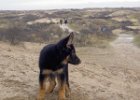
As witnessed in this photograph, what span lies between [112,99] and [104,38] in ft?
85.6

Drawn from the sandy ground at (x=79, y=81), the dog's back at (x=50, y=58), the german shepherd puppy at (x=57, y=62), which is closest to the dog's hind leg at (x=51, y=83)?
the german shepherd puppy at (x=57, y=62)

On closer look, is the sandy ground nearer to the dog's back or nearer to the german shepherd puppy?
the german shepherd puppy

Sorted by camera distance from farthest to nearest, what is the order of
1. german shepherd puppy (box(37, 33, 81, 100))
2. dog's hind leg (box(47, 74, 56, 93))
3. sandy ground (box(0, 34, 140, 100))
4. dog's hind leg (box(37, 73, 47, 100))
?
1. sandy ground (box(0, 34, 140, 100))
2. dog's hind leg (box(47, 74, 56, 93))
3. dog's hind leg (box(37, 73, 47, 100))
4. german shepherd puppy (box(37, 33, 81, 100))

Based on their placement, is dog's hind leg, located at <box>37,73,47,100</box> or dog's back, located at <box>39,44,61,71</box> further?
dog's hind leg, located at <box>37,73,47,100</box>

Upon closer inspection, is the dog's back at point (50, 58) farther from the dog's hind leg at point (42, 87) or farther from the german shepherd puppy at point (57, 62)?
the dog's hind leg at point (42, 87)

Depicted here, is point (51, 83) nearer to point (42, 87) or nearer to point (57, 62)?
point (42, 87)

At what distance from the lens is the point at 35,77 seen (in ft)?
38.7

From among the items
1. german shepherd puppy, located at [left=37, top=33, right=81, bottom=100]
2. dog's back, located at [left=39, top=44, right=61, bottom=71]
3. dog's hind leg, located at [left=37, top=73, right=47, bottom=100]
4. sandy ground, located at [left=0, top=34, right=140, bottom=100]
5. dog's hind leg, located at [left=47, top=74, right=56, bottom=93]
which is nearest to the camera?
german shepherd puppy, located at [left=37, top=33, right=81, bottom=100]

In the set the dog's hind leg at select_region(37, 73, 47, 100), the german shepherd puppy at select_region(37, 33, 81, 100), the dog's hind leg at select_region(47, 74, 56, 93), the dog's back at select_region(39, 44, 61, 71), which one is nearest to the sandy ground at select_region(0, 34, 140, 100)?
the dog's hind leg at select_region(47, 74, 56, 93)

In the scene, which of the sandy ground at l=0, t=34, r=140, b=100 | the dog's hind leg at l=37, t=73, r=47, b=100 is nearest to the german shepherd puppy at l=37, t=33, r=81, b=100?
the dog's hind leg at l=37, t=73, r=47, b=100

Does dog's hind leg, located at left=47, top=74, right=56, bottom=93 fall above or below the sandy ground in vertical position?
above

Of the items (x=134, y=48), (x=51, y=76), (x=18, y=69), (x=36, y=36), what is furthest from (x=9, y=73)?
(x=36, y=36)

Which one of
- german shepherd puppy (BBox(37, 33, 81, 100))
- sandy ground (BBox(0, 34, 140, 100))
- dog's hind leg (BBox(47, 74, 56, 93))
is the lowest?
sandy ground (BBox(0, 34, 140, 100))

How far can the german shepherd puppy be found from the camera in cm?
818
